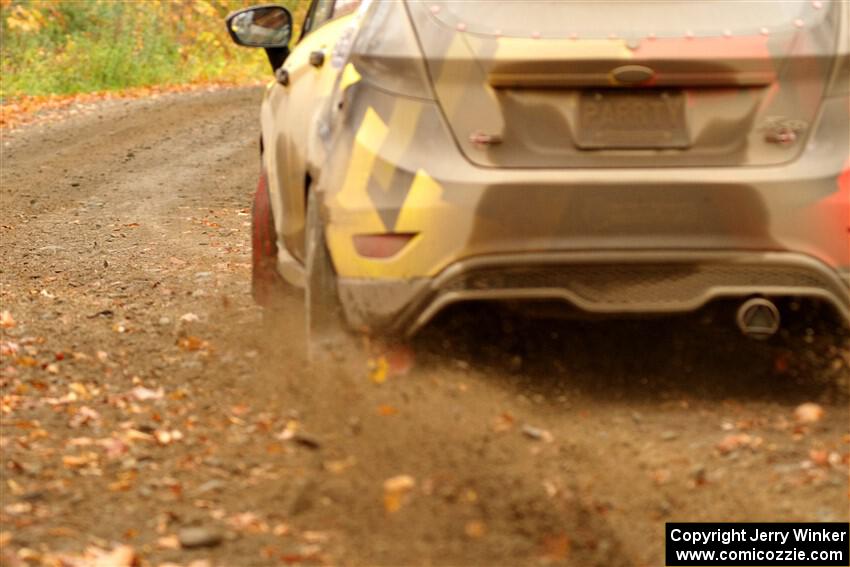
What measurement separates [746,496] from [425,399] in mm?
1088

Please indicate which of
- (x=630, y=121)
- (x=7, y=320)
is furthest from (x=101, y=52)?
(x=630, y=121)

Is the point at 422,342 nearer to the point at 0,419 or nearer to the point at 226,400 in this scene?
the point at 226,400

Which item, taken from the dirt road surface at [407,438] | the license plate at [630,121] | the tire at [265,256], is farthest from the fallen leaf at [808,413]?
the tire at [265,256]

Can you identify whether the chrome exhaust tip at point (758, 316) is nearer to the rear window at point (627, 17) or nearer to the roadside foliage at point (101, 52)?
the rear window at point (627, 17)

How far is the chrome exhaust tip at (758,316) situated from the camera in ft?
16.3

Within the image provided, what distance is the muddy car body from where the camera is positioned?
4.80 metres

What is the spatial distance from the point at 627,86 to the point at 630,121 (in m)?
0.11

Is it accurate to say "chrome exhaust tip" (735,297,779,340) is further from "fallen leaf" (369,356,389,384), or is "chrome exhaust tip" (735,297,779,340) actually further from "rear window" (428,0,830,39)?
"fallen leaf" (369,356,389,384)

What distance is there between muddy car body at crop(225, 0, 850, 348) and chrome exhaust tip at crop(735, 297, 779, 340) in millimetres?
45

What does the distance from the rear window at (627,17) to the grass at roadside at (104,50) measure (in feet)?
52.6

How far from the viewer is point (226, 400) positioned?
559 cm

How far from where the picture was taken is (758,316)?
4973 millimetres

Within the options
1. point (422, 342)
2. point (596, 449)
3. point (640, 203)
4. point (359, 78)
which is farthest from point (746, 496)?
point (359, 78)

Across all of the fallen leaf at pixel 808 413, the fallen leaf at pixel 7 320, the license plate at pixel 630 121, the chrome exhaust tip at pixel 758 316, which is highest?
the license plate at pixel 630 121
